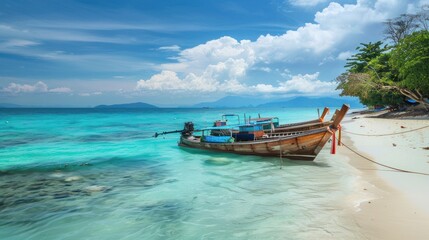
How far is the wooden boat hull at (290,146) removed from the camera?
15.2 metres

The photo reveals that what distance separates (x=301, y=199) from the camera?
33.2 feet

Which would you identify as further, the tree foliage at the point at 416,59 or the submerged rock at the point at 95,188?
the tree foliage at the point at 416,59

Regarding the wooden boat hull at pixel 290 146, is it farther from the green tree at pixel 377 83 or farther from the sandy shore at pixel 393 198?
the green tree at pixel 377 83

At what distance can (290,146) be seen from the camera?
16188mm

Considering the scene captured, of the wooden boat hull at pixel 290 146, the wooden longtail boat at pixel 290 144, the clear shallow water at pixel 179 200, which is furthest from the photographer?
the wooden boat hull at pixel 290 146

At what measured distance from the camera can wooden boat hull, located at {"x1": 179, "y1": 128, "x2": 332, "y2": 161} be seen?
49.8 ft

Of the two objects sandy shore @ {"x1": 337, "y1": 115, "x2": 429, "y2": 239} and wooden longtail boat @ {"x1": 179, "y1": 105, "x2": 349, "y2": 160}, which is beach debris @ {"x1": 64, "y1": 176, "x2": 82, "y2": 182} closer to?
wooden longtail boat @ {"x1": 179, "y1": 105, "x2": 349, "y2": 160}

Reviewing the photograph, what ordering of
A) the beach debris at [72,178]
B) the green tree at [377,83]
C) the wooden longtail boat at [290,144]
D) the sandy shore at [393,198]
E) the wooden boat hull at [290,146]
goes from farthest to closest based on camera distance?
the green tree at [377,83] < the wooden boat hull at [290,146] < the wooden longtail boat at [290,144] < the beach debris at [72,178] < the sandy shore at [393,198]

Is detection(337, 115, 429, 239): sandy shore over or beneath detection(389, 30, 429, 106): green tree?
beneath

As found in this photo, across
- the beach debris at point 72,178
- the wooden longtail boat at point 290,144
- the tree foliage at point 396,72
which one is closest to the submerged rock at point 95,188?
the beach debris at point 72,178

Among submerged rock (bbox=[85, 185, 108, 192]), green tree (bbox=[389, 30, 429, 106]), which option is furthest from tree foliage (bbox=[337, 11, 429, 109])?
submerged rock (bbox=[85, 185, 108, 192])

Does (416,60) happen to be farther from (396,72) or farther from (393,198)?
(393,198)

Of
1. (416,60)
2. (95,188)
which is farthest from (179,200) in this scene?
(416,60)

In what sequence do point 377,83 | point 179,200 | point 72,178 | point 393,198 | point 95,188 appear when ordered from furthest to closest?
point 377,83, point 72,178, point 95,188, point 179,200, point 393,198
